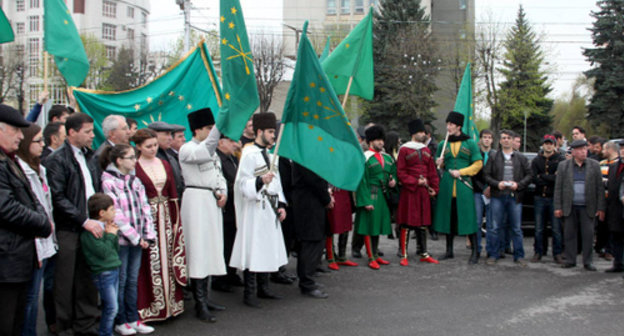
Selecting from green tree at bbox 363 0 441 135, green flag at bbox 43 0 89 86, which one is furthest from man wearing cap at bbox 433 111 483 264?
green tree at bbox 363 0 441 135

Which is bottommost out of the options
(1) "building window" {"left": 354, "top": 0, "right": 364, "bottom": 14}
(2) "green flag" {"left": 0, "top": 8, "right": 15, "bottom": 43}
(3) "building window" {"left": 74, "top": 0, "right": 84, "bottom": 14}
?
(2) "green flag" {"left": 0, "top": 8, "right": 15, "bottom": 43}

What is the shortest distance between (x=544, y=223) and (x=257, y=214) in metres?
5.51

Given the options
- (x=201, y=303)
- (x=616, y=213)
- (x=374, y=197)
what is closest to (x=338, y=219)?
(x=374, y=197)

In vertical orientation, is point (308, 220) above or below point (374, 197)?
below

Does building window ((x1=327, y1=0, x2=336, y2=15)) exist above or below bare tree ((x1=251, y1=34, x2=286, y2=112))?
above

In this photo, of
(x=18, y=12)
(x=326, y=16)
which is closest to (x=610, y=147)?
(x=326, y=16)

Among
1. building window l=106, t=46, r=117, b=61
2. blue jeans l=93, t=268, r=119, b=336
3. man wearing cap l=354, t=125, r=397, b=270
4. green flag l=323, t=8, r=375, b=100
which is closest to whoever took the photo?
blue jeans l=93, t=268, r=119, b=336

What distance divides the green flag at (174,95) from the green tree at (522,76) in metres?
36.5

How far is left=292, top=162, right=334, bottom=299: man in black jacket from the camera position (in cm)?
718

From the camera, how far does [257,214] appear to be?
6656 mm

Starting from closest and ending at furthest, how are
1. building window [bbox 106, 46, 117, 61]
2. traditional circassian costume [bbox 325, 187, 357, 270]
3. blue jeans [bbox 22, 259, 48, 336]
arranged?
blue jeans [bbox 22, 259, 48, 336] → traditional circassian costume [bbox 325, 187, 357, 270] → building window [bbox 106, 46, 117, 61]

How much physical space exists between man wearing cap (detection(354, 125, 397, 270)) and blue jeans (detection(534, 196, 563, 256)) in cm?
256

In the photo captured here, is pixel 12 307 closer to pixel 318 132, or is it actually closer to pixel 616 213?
pixel 318 132

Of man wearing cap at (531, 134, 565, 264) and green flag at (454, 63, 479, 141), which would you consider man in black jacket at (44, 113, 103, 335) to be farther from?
man wearing cap at (531, 134, 565, 264)
